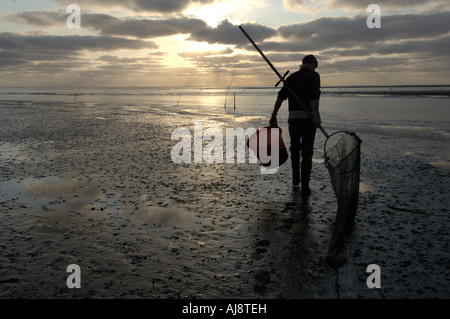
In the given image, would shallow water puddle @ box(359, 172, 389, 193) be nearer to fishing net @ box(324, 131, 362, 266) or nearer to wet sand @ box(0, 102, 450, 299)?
wet sand @ box(0, 102, 450, 299)

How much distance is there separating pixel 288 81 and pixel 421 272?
3.83 m

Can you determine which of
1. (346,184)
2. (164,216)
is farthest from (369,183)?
(164,216)

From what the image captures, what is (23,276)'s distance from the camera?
10.5 ft

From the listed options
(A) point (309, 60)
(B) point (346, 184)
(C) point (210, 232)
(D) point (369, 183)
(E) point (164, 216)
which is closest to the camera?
(B) point (346, 184)

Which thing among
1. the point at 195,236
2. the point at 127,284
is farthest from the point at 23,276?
the point at 195,236

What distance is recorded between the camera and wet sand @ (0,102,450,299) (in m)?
3.06

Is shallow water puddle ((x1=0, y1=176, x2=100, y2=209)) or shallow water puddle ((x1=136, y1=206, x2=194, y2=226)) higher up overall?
shallow water puddle ((x1=0, y1=176, x2=100, y2=209))

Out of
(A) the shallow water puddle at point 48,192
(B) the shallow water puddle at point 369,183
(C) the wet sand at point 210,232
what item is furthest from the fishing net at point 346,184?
(A) the shallow water puddle at point 48,192

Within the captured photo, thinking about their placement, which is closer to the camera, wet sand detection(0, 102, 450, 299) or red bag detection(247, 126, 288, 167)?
wet sand detection(0, 102, 450, 299)

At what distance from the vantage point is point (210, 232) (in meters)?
4.30

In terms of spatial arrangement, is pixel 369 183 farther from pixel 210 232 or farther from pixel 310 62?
pixel 210 232

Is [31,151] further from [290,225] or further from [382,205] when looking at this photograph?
[382,205]

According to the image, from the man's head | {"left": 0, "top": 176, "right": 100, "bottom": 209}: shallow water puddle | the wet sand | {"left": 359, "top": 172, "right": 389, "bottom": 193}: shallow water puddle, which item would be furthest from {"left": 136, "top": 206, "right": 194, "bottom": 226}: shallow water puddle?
{"left": 359, "top": 172, "right": 389, "bottom": 193}: shallow water puddle

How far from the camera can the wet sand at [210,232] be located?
306cm
